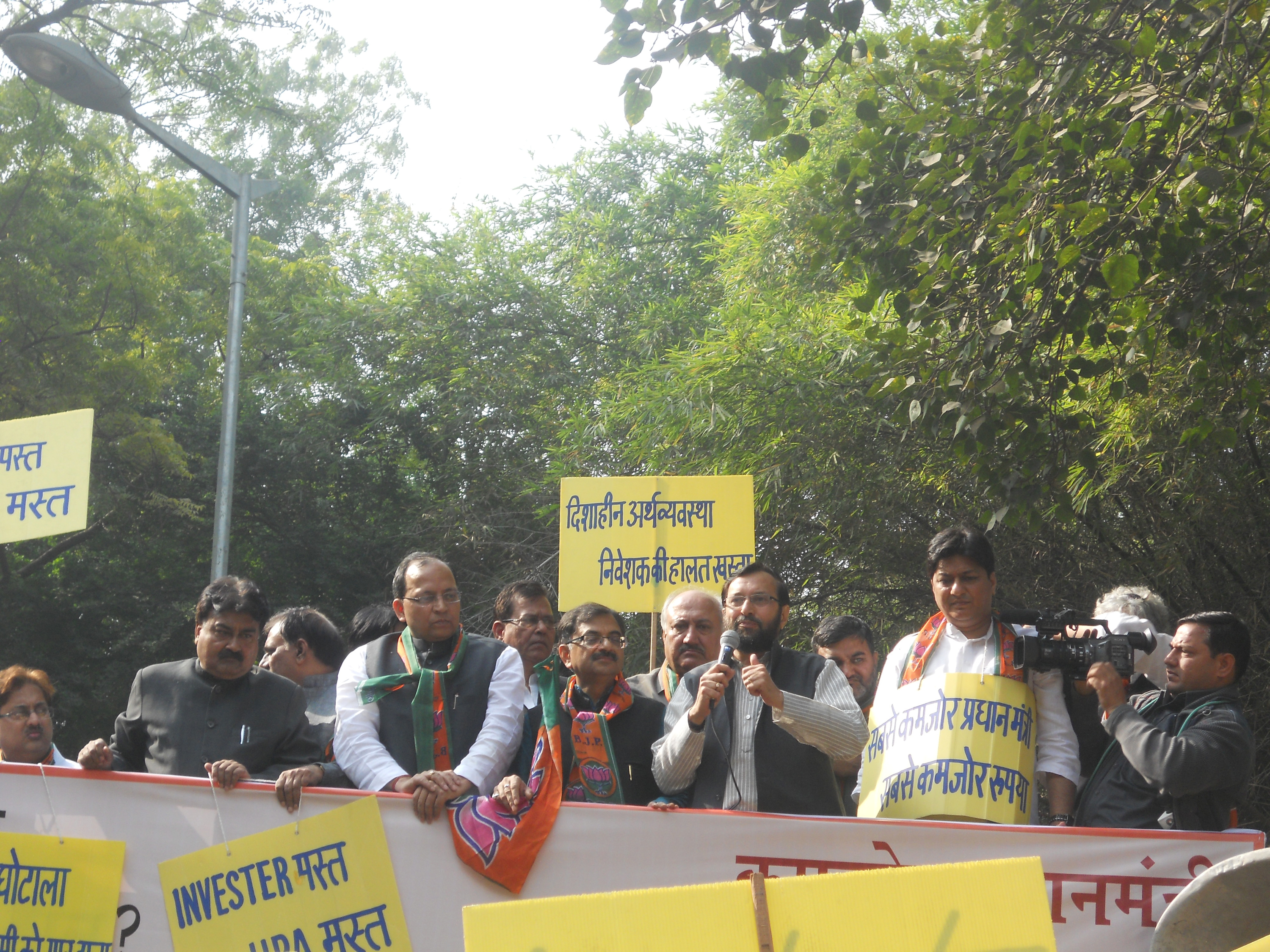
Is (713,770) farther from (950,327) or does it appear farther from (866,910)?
(950,327)

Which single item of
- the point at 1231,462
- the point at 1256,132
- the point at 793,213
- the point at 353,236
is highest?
the point at 353,236

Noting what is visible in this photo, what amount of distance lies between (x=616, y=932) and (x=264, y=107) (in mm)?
14512

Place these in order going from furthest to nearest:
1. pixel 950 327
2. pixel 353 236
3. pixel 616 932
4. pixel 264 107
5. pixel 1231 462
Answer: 1. pixel 353 236
2. pixel 264 107
3. pixel 1231 462
4. pixel 950 327
5. pixel 616 932

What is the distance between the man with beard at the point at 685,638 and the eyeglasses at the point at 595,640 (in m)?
0.19

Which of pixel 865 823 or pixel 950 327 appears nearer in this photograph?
pixel 865 823

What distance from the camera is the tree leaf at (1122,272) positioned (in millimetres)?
4422

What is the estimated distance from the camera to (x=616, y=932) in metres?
2.12

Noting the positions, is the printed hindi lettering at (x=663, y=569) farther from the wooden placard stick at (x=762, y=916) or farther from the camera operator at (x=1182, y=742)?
the wooden placard stick at (x=762, y=916)

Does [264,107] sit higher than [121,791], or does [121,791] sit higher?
[264,107]

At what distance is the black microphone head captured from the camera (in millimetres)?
3889

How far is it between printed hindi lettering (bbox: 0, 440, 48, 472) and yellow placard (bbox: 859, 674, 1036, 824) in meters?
4.12

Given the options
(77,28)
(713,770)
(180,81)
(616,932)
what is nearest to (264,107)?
(180,81)

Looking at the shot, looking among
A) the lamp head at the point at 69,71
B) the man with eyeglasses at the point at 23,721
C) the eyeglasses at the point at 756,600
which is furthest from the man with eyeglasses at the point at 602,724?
the lamp head at the point at 69,71

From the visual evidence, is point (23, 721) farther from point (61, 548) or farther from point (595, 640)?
point (61, 548)
